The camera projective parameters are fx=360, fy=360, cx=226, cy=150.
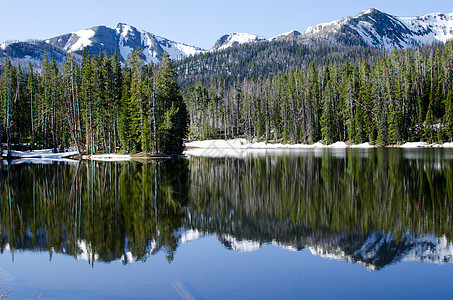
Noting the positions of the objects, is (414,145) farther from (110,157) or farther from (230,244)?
(230,244)

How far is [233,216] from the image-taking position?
14047 mm

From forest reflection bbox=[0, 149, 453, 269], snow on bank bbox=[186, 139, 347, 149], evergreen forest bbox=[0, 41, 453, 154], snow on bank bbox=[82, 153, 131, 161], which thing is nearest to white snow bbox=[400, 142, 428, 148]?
evergreen forest bbox=[0, 41, 453, 154]

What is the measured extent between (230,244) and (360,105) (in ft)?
248

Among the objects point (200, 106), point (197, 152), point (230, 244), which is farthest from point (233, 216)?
point (200, 106)

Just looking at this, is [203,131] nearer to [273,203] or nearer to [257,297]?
[273,203]

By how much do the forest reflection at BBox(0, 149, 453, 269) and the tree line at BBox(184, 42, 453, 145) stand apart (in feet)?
184

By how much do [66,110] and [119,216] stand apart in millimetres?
53306

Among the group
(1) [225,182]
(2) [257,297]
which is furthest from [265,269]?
(1) [225,182]

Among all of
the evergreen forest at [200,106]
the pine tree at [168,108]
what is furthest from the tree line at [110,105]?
the evergreen forest at [200,106]

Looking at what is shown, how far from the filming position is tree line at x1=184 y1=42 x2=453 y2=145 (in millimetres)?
73312

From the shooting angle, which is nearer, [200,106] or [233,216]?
[233,216]

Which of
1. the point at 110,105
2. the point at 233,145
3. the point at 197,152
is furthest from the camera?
the point at 233,145

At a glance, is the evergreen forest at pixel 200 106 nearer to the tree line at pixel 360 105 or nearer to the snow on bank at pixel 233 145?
the tree line at pixel 360 105

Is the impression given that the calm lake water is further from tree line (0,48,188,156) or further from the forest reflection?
tree line (0,48,188,156)
